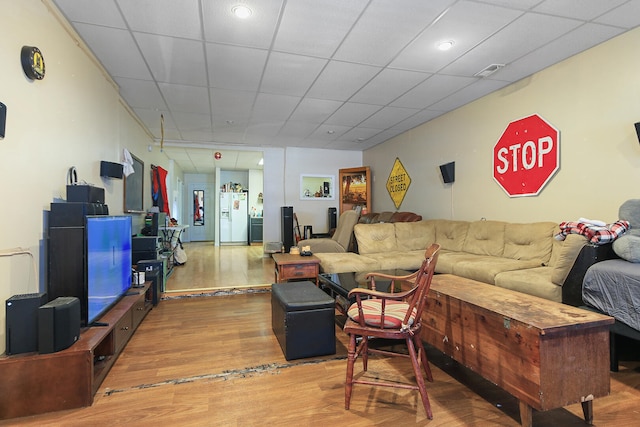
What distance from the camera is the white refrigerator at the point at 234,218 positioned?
33.6 feet

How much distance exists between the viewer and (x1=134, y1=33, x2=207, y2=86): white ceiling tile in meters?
2.72

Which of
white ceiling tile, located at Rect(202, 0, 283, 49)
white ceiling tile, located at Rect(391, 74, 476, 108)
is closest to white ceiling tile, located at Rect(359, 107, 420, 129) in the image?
white ceiling tile, located at Rect(391, 74, 476, 108)

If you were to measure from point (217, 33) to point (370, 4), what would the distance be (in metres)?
1.28

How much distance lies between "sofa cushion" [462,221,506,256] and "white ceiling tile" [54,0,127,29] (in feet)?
14.2

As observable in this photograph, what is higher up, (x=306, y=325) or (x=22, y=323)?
(x=22, y=323)

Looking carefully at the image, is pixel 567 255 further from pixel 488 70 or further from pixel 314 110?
pixel 314 110

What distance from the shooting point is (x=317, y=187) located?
746cm

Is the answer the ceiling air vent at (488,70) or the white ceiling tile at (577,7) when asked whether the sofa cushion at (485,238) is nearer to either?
the ceiling air vent at (488,70)

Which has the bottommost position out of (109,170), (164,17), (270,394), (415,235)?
(270,394)

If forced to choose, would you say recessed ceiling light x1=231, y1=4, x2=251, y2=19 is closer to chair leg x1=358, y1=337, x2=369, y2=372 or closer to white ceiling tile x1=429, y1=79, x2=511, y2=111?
chair leg x1=358, y1=337, x2=369, y2=372

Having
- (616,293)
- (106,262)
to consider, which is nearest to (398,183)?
(616,293)

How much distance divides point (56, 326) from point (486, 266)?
11.4ft

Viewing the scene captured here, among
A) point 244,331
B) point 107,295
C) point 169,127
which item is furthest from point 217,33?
point 169,127

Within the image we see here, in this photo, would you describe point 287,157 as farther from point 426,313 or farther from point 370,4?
point 426,313
